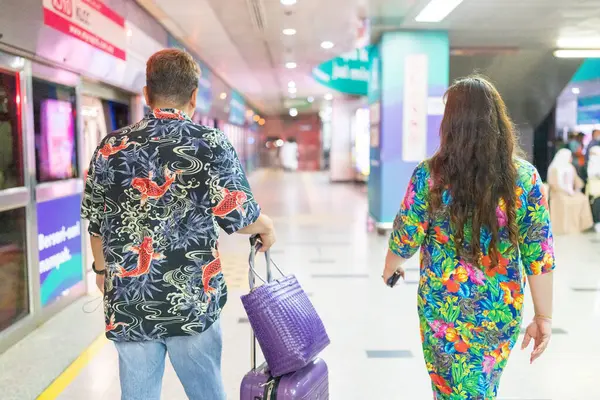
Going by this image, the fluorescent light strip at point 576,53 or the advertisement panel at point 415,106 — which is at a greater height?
the fluorescent light strip at point 576,53

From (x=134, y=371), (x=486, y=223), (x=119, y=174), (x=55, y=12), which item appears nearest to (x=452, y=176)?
(x=486, y=223)

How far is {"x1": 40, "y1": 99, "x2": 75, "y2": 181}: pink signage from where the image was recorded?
159 inches

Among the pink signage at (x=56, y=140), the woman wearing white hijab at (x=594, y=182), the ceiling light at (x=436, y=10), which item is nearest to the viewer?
the pink signage at (x=56, y=140)

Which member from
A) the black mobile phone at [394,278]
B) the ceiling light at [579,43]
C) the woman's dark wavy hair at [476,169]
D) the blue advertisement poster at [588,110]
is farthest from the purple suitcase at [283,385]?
the blue advertisement poster at [588,110]

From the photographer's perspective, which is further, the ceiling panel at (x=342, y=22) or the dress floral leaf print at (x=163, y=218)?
the ceiling panel at (x=342, y=22)

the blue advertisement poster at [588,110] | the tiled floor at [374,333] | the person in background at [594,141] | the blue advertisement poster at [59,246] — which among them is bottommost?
the tiled floor at [374,333]

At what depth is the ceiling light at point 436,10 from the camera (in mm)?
5703

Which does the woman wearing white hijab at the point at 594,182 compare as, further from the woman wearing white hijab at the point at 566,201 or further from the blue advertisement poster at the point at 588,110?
the blue advertisement poster at the point at 588,110

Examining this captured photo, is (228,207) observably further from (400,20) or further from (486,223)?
(400,20)

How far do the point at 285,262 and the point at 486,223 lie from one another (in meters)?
4.51

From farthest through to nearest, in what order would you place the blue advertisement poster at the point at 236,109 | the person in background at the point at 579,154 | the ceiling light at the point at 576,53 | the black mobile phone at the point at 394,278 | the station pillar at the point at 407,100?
the blue advertisement poster at the point at 236,109 → the person in background at the point at 579,154 → the ceiling light at the point at 576,53 → the station pillar at the point at 407,100 → the black mobile phone at the point at 394,278

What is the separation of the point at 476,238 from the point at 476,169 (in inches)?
7.5

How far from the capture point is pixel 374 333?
146 inches

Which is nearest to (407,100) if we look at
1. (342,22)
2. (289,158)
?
(342,22)
